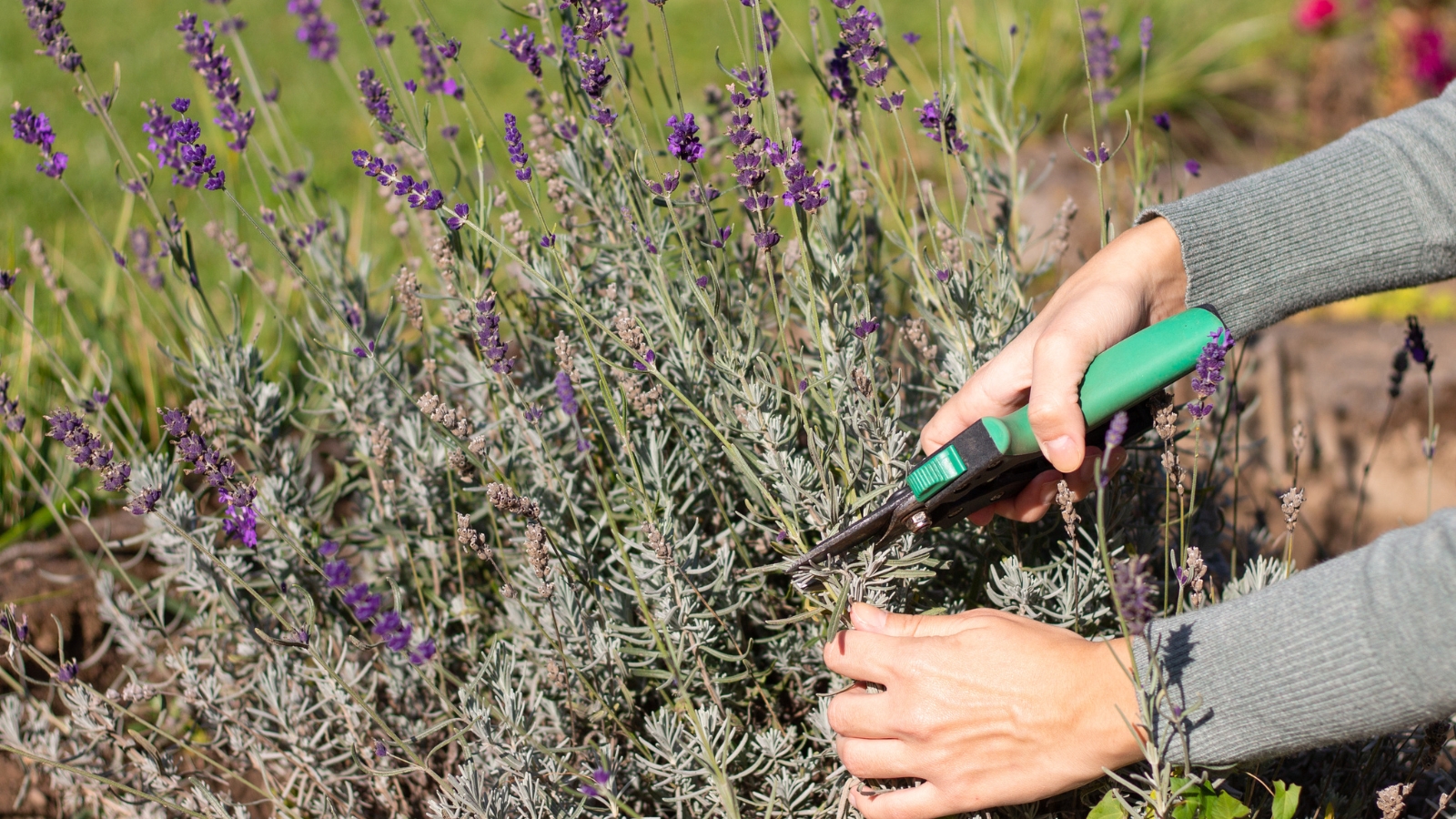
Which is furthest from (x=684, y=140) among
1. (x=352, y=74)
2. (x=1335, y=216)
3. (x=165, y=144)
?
(x=352, y=74)

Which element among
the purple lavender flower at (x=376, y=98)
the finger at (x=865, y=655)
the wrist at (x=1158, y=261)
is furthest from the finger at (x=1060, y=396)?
the purple lavender flower at (x=376, y=98)

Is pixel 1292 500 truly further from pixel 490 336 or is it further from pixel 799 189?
pixel 490 336

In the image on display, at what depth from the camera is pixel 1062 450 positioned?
1.46 m

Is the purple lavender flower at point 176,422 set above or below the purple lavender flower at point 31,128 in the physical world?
below

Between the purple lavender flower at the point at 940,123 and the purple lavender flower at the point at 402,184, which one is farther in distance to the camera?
the purple lavender flower at the point at 940,123

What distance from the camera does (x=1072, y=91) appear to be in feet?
17.4

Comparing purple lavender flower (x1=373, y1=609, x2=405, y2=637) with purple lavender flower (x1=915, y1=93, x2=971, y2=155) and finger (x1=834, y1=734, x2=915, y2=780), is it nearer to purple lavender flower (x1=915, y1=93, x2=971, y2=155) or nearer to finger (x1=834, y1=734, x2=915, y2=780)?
finger (x1=834, y1=734, x2=915, y2=780)

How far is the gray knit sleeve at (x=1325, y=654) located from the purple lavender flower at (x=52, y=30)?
1923 mm

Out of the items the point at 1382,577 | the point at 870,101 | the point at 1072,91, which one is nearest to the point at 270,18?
the point at 1072,91

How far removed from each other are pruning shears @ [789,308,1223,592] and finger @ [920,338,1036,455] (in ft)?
0.37

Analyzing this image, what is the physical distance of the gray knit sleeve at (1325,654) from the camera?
3.89ft

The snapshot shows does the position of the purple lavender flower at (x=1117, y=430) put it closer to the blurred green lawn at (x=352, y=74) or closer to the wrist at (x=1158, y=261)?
the wrist at (x=1158, y=261)

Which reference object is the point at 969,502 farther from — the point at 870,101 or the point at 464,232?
the point at 464,232

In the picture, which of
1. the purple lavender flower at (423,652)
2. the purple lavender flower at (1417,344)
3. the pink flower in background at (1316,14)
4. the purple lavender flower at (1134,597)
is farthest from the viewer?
the pink flower in background at (1316,14)
